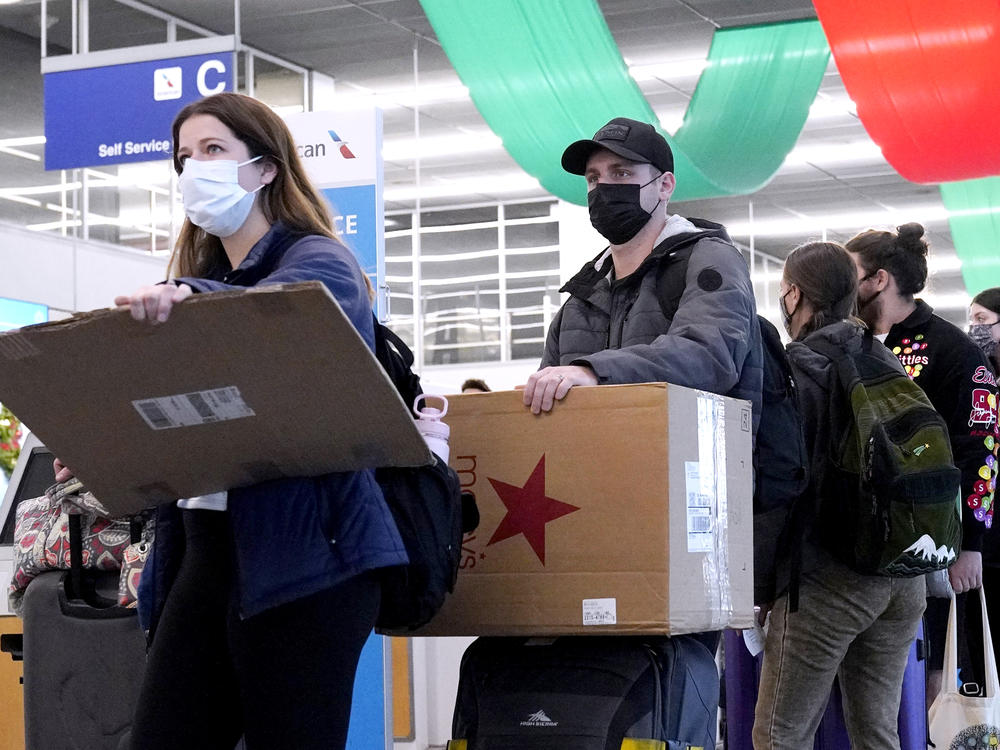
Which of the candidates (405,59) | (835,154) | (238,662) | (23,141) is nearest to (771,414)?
(238,662)

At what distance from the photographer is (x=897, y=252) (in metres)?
3.67

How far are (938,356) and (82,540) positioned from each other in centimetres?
221

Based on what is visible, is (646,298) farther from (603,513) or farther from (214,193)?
(214,193)

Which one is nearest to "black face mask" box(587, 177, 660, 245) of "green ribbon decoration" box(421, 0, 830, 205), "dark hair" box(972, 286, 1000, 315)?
"dark hair" box(972, 286, 1000, 315)

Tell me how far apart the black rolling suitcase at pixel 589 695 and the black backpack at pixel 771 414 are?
1.19 feet

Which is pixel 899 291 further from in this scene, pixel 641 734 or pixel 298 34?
pixel 298 34

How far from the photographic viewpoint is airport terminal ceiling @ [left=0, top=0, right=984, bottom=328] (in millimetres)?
9570

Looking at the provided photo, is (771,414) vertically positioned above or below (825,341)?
below

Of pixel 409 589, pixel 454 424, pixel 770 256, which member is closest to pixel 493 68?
pixel 454 424

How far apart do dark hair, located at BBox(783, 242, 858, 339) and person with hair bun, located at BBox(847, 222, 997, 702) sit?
572 mm

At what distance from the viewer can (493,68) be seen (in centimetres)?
591

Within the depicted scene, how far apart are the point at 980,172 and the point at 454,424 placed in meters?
4.38

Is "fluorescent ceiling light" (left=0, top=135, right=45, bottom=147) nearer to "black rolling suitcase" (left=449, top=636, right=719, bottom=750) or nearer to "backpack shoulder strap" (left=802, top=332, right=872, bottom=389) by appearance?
"backpack shoulder strap" (left=802, top=332, right=872, bottom=389)

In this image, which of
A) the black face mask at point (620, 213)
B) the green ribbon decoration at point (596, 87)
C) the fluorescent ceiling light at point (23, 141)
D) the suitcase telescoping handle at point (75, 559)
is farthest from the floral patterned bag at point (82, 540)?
the fluorescent ceiling light at point (23, 141)
